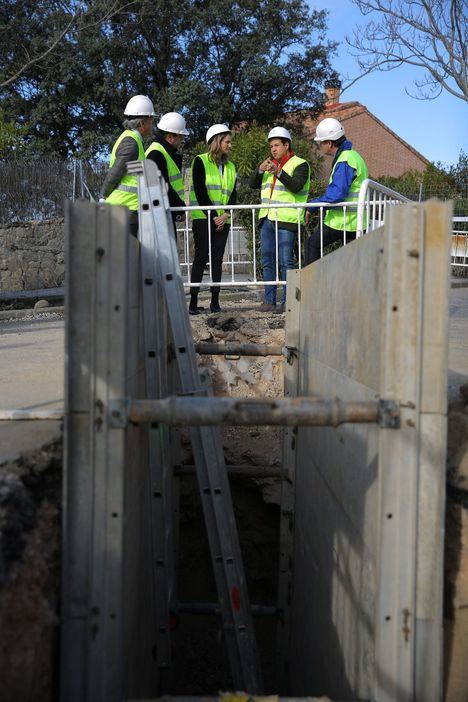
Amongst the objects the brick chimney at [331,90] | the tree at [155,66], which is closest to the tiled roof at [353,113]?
the brick chimney at [331,90]

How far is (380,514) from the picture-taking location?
2.40 m

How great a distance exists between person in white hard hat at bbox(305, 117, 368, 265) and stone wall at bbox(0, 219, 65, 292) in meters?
7.98

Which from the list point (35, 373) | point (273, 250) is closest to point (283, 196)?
point (273, 250)

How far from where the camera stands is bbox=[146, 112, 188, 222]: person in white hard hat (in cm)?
614

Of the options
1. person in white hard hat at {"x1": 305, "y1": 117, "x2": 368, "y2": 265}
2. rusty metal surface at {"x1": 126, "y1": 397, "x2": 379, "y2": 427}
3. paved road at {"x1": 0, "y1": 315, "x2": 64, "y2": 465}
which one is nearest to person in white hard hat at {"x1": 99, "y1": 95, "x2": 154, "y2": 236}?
paved road at {"x1": 0, "y1": 315, "x2": 64, "y2": 465}

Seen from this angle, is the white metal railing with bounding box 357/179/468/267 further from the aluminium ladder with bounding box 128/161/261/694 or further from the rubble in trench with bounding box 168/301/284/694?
the aluminium ladder with bounding box 128/161/261/694

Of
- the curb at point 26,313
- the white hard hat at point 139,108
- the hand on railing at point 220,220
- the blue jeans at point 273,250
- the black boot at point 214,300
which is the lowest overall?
the curb at point 26,313

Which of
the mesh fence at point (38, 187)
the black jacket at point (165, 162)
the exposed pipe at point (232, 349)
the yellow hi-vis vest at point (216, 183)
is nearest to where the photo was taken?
the exposed pipe at point (232, 349)

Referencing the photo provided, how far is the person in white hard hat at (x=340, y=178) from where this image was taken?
6.04m

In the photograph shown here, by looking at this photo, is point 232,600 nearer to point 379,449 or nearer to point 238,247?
point 379,449

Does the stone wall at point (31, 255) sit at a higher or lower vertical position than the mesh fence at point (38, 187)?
lower

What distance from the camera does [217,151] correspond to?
21.5 ft

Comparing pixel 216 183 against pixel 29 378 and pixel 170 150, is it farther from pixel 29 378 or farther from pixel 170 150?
pixel 29 378

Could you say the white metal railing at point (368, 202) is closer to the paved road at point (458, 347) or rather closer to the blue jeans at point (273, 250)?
the blue jeans at point (273, 250)
